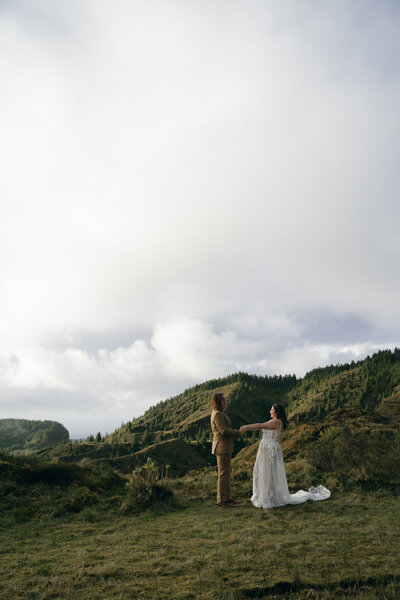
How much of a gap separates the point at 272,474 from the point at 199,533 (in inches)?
120

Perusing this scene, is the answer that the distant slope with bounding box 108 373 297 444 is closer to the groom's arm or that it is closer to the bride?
the bride

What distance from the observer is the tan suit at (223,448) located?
9.47 meters

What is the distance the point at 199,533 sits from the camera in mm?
6980

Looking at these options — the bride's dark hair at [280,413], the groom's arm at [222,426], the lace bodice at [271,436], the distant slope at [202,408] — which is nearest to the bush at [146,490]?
the groom's arm at [222,426]

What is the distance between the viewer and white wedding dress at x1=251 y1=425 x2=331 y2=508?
29.9 ft

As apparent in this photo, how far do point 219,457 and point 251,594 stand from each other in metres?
5.46

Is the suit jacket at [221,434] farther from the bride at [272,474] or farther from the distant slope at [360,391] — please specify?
the distant slope at [360,391]

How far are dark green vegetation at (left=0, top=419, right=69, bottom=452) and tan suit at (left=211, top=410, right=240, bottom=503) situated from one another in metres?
97.2

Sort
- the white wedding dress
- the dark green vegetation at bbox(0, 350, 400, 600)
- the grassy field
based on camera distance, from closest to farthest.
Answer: the grassy field, the dark green vegetation at bbox(0, 350, 400, 600), the white wedding dress

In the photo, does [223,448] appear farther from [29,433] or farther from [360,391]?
[29,433]

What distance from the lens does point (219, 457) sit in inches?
377

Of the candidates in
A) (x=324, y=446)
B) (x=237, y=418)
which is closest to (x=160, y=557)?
(x=324, y=446)

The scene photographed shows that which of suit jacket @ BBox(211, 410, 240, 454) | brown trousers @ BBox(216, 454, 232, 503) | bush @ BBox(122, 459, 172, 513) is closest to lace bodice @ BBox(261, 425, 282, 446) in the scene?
suit jacket @ BBox(211, 410, 240, 454)

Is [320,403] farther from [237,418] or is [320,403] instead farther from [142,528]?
[142,528]
